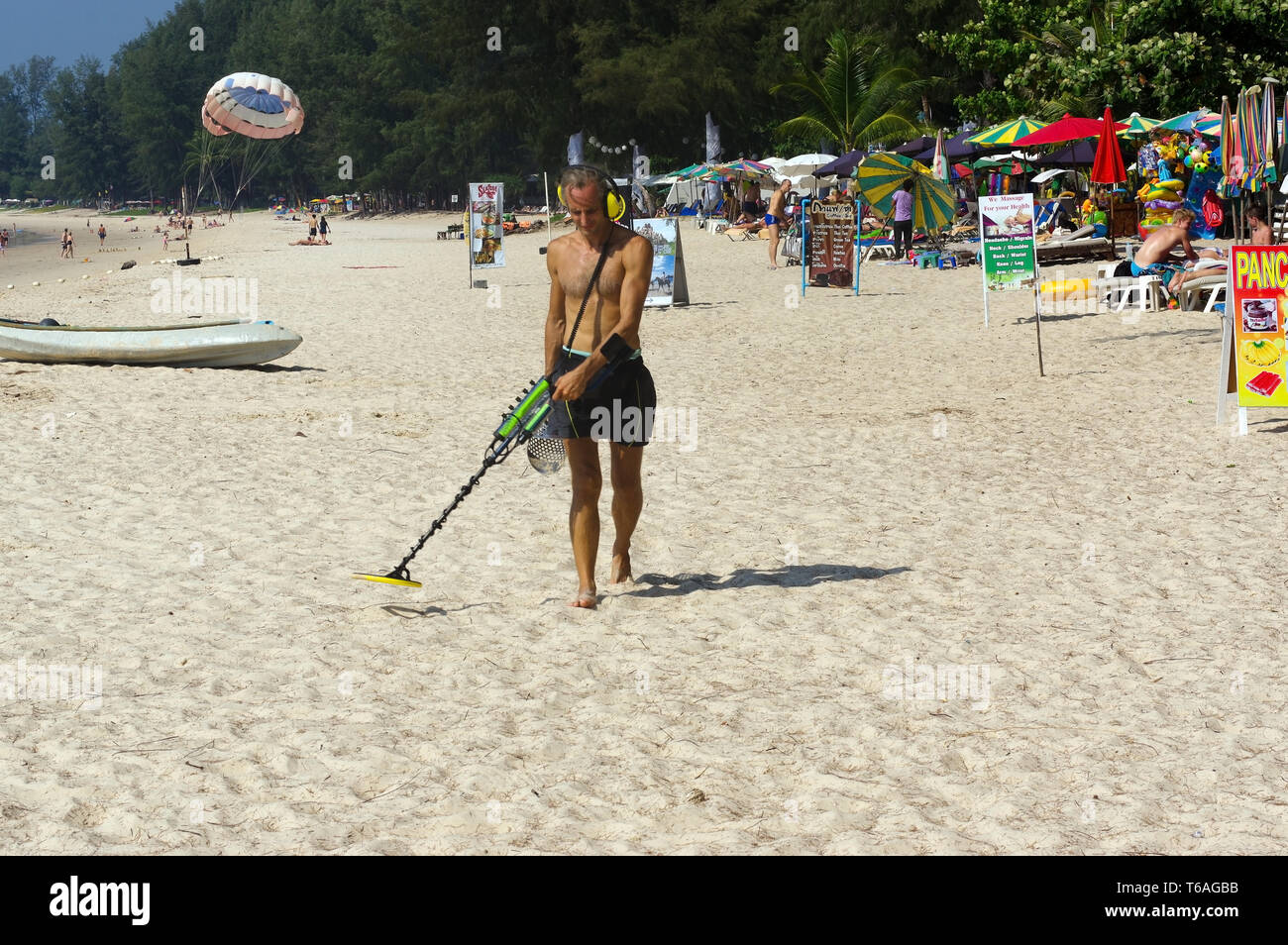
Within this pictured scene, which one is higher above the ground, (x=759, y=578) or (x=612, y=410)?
(x=612, y=410)

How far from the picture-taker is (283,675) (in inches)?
205

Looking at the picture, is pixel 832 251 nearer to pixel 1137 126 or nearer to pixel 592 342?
pixel 1137 126

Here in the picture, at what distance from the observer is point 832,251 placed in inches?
813

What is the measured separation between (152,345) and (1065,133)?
1485 centimetres

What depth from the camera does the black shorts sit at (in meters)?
5.62

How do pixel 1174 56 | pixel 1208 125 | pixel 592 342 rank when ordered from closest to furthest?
pixel 592 342 < pixel 1174 56 < pixel 1208 125

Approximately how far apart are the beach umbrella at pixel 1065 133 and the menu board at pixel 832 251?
332 centimetres

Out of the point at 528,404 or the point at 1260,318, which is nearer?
the point at 528,404

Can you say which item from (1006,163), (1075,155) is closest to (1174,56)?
(1075,155)

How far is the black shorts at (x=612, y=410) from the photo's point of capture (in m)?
5.62

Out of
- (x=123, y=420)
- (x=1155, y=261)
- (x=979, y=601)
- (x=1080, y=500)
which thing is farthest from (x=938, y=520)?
(x=1155, y=261)

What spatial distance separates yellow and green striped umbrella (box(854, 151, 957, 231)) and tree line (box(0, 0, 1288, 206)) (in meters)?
2.58

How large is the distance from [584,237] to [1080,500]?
3.76 metres

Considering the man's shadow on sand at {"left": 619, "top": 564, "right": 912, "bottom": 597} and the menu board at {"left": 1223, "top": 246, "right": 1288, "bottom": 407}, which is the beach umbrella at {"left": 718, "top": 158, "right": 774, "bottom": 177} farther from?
the man's shadow on sand at {"left": 619, "top": 564, "right": 912, "bottom": 597}
